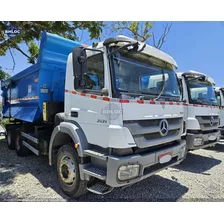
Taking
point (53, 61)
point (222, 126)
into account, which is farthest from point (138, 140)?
point (222, 126)

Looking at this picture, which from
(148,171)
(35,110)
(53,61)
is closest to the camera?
(148,171)

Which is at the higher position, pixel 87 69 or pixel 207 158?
pixel 87 69

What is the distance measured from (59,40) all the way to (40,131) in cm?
207

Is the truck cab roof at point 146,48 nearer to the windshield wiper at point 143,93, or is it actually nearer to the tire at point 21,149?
the windshield wiper at point 143,93

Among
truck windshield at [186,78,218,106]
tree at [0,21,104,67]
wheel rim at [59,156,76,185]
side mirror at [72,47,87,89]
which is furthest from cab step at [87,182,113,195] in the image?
tree at [0,21,104,67]

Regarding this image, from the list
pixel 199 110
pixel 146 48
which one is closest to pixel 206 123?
pixel 199 110

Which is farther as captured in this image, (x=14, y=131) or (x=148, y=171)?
(x=14, y=131)

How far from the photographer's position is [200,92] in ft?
15.8

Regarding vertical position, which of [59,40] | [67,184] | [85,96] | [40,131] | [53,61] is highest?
[59,40]

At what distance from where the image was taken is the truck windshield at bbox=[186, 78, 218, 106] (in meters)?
4.56

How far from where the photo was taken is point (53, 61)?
11.7 ft

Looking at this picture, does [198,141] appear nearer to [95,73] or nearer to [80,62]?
[95,73]

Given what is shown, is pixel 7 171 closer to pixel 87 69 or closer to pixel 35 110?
pixel 35 110

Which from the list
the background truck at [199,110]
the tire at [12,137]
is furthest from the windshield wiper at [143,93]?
the tire at [12,137]
